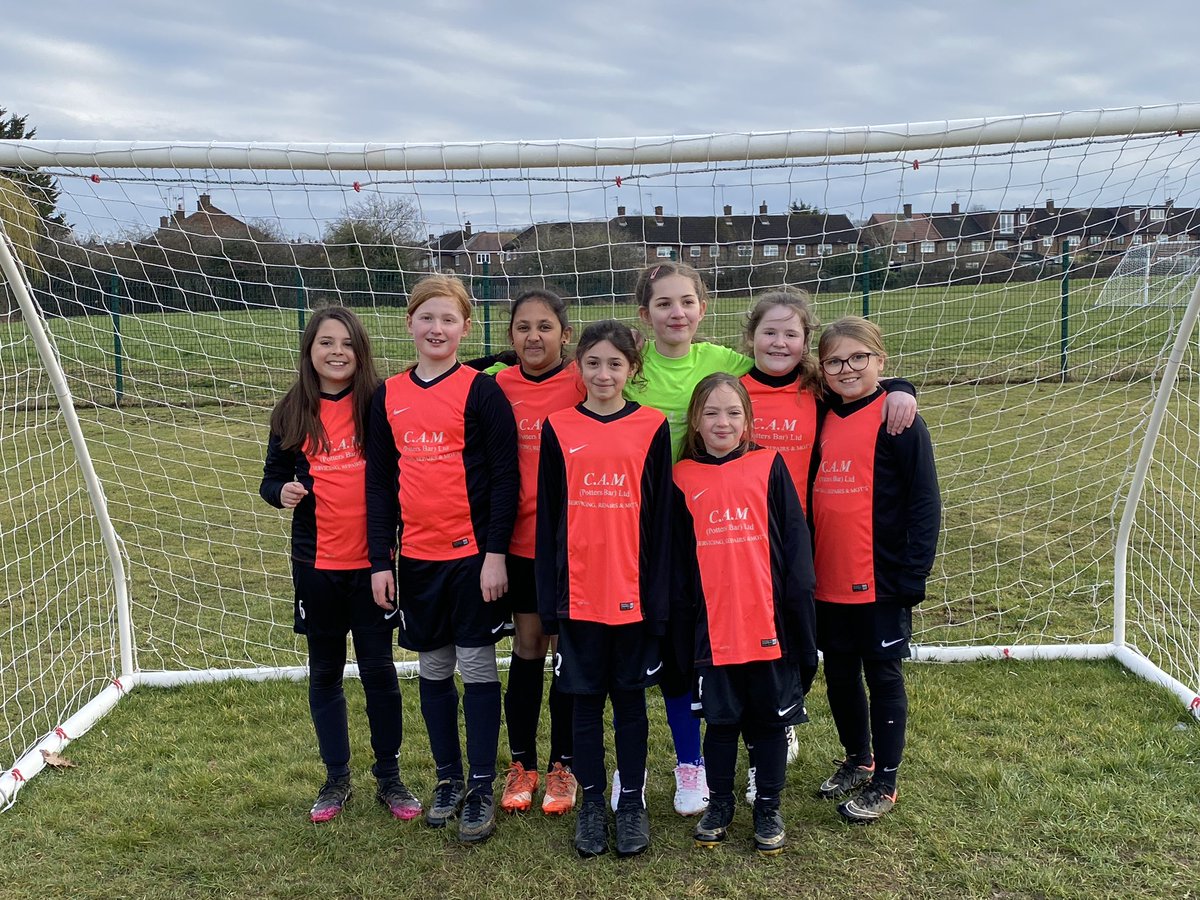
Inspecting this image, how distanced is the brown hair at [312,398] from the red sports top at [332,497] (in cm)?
2

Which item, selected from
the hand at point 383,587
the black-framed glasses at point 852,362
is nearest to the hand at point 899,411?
the black-framed glasses at point 852,362

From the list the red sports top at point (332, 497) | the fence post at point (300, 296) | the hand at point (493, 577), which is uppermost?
the fence post at point (300, 296)

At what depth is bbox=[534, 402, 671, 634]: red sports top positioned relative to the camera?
102 inches

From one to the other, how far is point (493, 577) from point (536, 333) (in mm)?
762

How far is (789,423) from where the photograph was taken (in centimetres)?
287

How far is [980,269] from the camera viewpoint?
166 inches

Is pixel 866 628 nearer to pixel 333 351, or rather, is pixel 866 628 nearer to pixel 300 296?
pixel 333 351

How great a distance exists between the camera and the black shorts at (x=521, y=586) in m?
2.89

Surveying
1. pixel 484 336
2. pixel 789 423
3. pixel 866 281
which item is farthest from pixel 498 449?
pixel 866 281

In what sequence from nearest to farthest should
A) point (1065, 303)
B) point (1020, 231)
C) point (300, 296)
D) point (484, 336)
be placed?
point (1020, 231) < point (300, 296) < point (1065, 303) < point (484, 336)

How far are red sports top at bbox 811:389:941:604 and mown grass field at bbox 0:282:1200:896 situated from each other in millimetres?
768

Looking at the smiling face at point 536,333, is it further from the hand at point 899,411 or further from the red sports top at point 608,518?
the hand at point 899,411

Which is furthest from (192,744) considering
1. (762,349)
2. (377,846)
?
(762,349)

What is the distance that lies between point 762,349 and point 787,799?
58.1 inches
